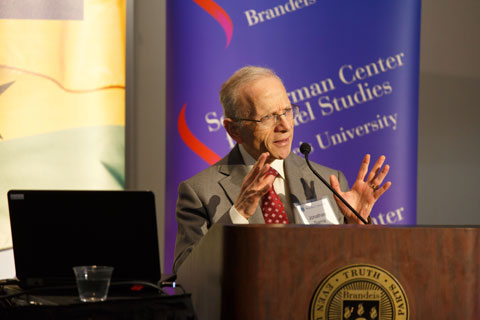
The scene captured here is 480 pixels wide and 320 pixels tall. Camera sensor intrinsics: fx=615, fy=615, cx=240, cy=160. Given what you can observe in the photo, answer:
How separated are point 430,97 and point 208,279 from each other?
347 centimetres

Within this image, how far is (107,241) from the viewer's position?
1.45 m

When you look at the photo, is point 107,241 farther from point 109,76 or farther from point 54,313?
point 109,76

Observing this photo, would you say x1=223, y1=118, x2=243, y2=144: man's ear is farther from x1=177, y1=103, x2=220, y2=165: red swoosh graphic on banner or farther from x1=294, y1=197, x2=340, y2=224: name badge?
x1=177, y1=103, x2=220, y2=165: red swoosh graphic on banner

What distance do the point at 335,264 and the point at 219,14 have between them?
2343 mm

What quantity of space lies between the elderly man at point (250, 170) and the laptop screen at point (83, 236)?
1.79 feet

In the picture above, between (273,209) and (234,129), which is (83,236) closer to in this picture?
(273,209)

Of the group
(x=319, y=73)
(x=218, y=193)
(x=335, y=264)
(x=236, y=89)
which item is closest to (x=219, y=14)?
(x=319, y=73)

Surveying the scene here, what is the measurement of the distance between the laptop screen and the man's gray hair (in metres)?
0.98

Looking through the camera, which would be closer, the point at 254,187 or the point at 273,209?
the point at 254,187

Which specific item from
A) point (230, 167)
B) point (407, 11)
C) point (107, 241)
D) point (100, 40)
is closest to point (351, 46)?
point (407, 11)

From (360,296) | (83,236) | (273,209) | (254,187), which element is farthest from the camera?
(273,209)

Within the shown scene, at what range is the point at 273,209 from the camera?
6.95 feet

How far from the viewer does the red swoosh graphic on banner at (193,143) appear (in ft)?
10.5

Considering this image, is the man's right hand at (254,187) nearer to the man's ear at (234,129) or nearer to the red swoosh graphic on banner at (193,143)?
the man's ear at (234,129)
